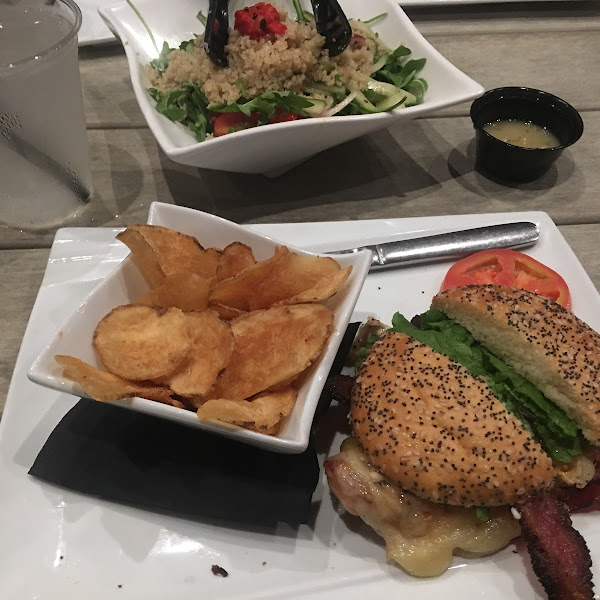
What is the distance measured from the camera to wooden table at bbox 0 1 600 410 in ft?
7.17

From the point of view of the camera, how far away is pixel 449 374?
4.51ft

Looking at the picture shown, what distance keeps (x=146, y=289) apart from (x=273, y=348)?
1.43ft

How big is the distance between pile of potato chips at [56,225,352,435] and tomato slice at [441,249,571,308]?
1.97ft

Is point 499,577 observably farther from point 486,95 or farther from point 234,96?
point 486,95

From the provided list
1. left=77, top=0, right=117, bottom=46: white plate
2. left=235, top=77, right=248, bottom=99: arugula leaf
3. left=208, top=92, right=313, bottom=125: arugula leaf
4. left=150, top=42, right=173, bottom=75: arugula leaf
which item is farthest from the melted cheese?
left=77, top=0, right=117, bottom=46: white plate

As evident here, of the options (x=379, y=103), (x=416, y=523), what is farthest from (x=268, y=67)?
(x=416, y=523)

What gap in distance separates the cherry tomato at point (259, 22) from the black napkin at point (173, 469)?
151 centimetres

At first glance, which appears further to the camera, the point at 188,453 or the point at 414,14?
the point at 414,14

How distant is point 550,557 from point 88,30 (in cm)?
307

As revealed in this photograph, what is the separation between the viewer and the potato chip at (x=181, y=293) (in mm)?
1300

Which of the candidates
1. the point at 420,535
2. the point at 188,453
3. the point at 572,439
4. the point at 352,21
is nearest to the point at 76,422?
the point at 188,453

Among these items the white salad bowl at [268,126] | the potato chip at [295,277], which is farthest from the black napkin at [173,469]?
the white salad bowl at [268,126]

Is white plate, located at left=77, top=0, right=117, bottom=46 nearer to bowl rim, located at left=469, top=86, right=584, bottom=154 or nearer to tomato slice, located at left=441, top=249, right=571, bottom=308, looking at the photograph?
bowl rim, located at left=469, top=86, right=584, bottom=154

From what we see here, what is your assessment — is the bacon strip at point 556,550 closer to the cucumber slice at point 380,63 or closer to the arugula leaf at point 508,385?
the arugula leaf at point 508,385
